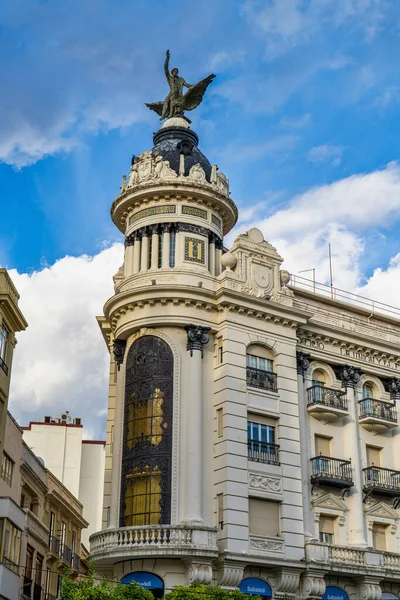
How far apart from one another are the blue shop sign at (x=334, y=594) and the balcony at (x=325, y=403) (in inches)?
321

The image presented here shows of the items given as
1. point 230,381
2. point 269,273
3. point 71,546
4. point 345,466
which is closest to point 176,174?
point 269,273

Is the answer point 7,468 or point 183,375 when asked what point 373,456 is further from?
point 7,468

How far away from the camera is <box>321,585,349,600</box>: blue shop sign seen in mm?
40862

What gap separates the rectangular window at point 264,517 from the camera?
3934 centimetres

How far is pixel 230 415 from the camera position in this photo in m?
40.0

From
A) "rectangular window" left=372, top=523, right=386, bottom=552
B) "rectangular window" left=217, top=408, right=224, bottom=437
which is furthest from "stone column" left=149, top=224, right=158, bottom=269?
"rectangular window" left=372, top=523, right=386, bottom=552

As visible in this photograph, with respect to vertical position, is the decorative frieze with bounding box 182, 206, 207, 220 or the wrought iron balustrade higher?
the decorative frieze with bounding box 182, 206, 207, 220

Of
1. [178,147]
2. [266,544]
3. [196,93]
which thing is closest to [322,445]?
[266,544]

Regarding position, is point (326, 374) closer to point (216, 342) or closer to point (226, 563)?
point (216, 342)

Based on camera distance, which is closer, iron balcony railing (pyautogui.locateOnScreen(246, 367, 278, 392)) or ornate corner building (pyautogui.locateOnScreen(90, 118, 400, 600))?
ornate corner building (pyautogui.locateOnScreen(90, 118, 400, 600))

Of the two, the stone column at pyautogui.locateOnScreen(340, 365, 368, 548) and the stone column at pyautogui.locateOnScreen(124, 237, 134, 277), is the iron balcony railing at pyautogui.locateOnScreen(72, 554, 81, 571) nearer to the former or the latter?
the stone column at pyautogui.locateOnScreen(340, 365, 368, 548)

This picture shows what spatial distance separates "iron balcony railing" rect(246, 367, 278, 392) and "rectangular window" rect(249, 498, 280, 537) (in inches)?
213

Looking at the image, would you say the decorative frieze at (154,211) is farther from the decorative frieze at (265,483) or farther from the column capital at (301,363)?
the decorative frieze at (265,483)

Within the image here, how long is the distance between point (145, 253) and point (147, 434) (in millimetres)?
9385
